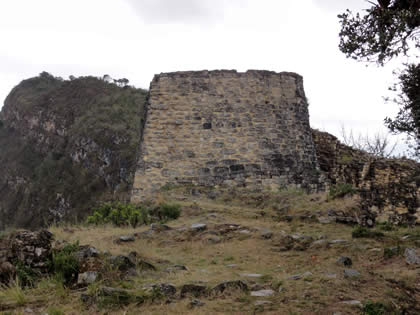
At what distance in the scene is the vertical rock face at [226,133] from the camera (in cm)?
1309

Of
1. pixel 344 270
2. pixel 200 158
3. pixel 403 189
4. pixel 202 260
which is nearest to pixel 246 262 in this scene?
pixel 202 260

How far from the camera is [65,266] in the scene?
19.8 feet

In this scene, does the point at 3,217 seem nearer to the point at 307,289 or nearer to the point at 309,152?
the point at 309,152

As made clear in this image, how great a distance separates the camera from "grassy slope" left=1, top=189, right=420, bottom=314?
193 inches

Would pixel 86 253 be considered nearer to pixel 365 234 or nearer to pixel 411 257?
pixel 411 257

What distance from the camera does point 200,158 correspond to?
1327 centimetres

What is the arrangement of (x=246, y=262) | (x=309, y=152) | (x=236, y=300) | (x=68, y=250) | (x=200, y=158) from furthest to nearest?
(x=309, y=152) → (x=200, y=158) → (x=246, y=262) → (x=68, y=250) → (x=236, y=300)

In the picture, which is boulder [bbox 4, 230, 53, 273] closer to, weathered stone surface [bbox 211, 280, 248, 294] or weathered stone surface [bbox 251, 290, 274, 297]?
weathered stone surface [bbox 211, 280, 248, 294]

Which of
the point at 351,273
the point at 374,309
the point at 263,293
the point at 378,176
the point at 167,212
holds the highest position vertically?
the point at 378,176

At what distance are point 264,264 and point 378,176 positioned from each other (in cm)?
861

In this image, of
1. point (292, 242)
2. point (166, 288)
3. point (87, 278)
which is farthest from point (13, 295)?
point (292, 242)

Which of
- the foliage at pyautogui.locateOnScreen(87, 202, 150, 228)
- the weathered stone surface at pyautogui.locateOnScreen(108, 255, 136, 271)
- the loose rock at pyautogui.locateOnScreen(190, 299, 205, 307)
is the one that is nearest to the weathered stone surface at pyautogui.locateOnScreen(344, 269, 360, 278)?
the loose rock at pyautogui.locateOnScreen(190, 299, 205, 307)

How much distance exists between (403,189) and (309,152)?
305cm

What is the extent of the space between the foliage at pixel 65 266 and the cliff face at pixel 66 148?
24.7 m
